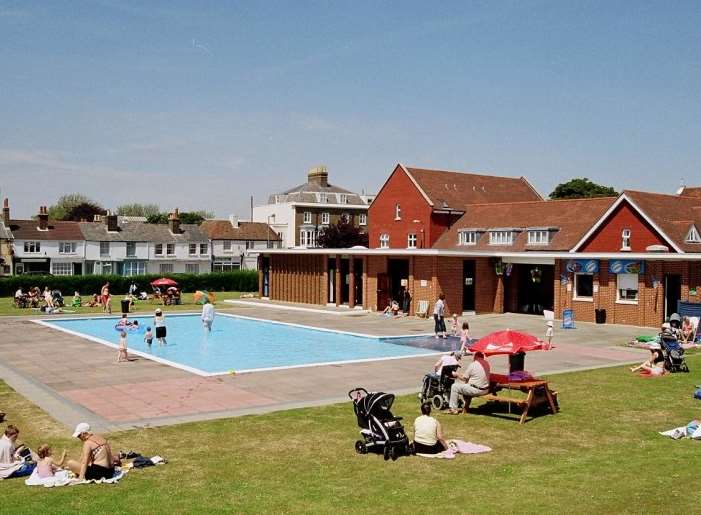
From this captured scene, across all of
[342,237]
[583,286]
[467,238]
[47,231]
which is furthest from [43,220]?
[583,286]

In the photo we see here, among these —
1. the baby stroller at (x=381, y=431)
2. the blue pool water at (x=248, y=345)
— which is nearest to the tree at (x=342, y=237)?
the blue pool water at (x=248, y=345)

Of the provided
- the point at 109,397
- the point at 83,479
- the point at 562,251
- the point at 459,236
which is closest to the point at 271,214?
the point at 459,236

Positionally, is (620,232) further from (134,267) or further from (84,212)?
(84,212)

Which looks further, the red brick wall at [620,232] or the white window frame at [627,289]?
the red brick wall at [620,232]

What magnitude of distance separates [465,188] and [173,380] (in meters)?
36.1

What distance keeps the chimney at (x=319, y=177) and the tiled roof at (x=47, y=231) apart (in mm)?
35837

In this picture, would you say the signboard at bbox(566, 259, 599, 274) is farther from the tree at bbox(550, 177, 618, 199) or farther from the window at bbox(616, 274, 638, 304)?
the tree at bbox(550, 177, 618, 199)

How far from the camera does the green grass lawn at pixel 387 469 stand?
9555mm

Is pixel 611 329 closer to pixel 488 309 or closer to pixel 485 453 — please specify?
pixel 488 309

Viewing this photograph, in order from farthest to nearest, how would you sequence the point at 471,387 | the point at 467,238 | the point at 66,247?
the point at 66,247 → the point at 467,238 → the point at 471,387

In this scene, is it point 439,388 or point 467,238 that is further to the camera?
point 467,238

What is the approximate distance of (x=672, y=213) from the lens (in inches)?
1432

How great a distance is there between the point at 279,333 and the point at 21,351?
462 inches

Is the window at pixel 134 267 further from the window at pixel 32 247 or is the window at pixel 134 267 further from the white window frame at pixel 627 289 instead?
the white window frame at pixel 627 289
